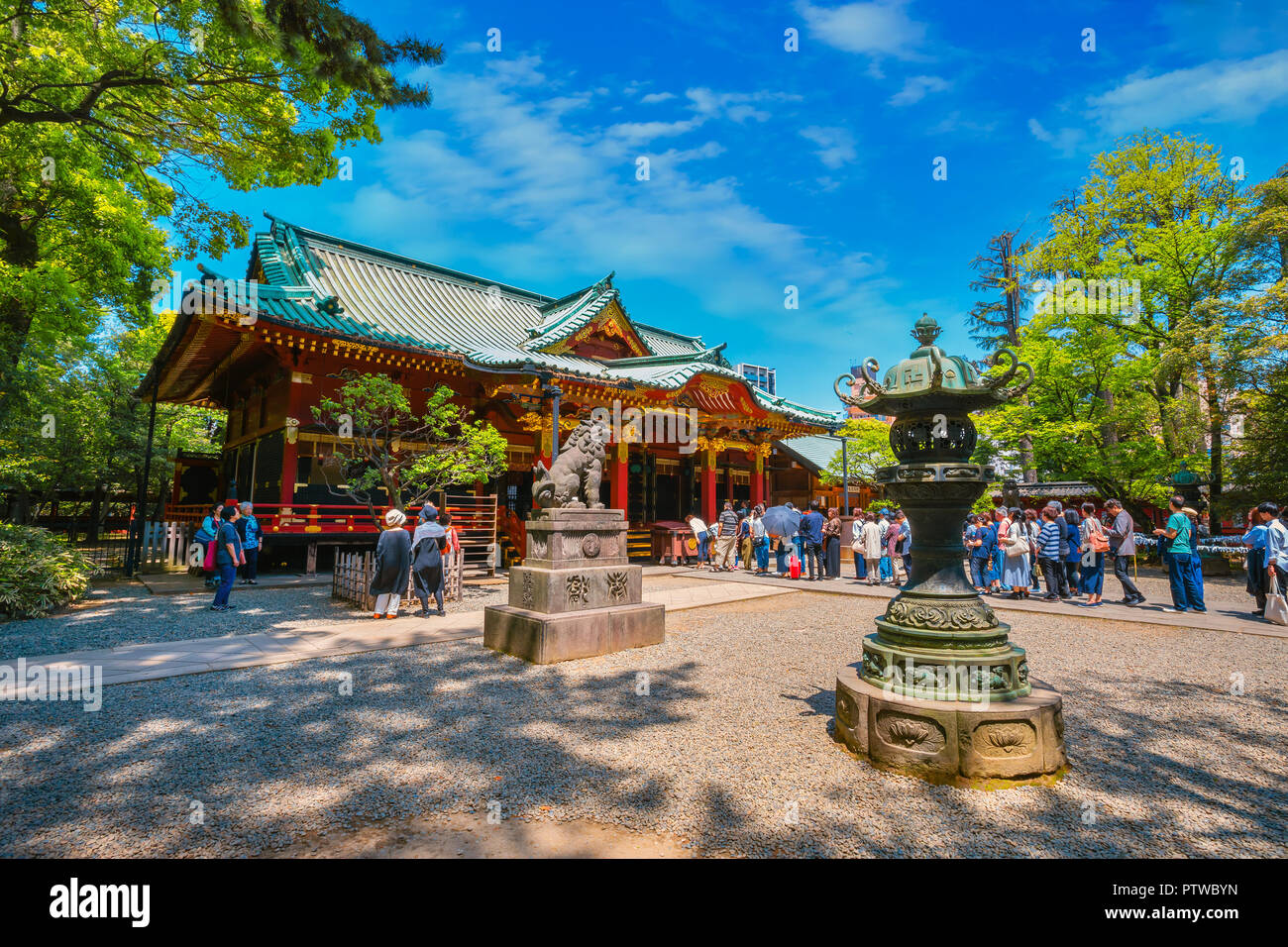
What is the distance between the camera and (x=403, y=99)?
6.53 meters

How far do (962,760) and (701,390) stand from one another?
15.1 metres

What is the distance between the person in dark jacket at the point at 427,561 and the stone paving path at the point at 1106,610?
6.86 m

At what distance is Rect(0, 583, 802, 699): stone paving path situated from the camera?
226 inches

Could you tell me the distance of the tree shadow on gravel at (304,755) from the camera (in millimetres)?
2980

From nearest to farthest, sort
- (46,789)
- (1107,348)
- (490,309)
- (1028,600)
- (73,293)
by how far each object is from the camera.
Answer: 1. (46,789)
2. (73,293)
3. (1028,600)
4. (1107,348)
5. (490,309)

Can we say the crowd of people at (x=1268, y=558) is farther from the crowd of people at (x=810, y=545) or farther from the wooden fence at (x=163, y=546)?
the wooden fence at (x=163, y=546)

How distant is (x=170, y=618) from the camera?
8.42 metres

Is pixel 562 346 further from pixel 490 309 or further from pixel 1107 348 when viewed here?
pixel 1107 348

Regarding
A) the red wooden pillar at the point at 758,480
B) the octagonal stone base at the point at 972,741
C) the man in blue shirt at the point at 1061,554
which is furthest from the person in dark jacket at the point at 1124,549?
the red wooden pillar at the point at 758,480

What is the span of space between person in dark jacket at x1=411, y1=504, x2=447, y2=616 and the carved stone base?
98.8 inches

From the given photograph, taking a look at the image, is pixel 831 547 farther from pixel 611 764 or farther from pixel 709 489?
pixel 611 764

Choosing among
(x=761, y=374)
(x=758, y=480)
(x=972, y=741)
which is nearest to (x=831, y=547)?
(x=758, y=480)

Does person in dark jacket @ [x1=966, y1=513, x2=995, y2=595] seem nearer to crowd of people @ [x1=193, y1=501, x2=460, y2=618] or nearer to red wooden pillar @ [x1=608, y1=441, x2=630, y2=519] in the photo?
red wooden pillar @ [x1=608, y1=441, x2=630, y2=519]
